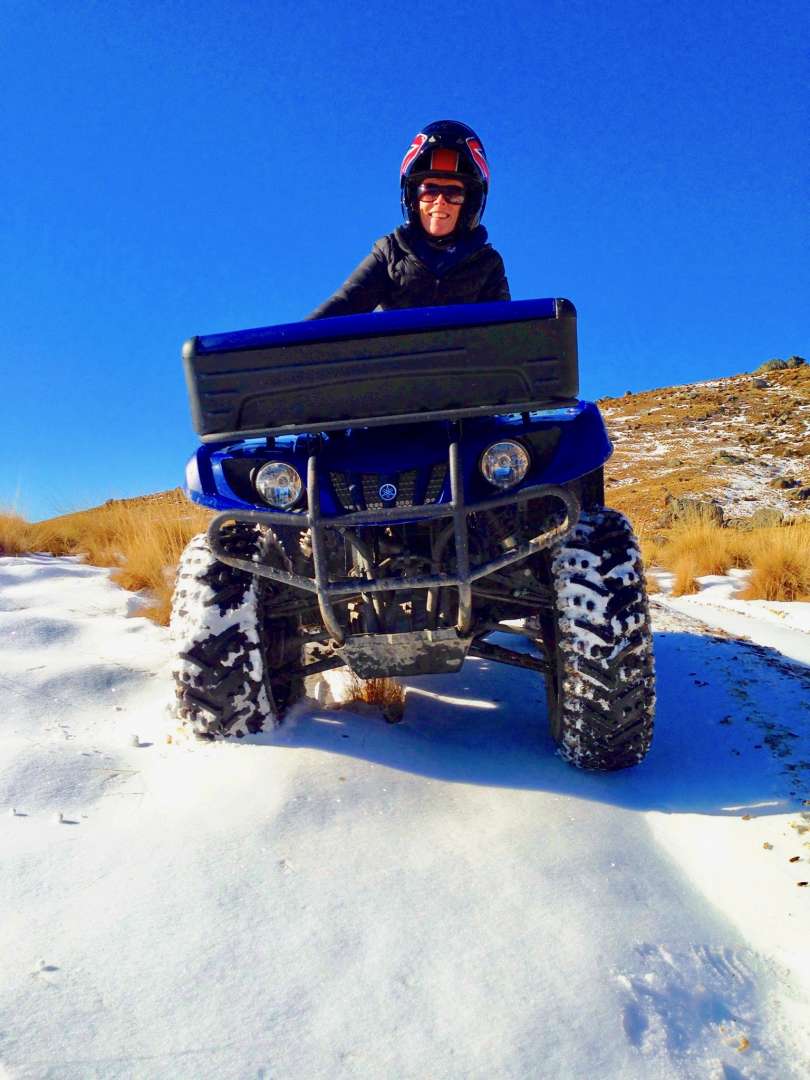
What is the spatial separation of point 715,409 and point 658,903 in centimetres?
3043

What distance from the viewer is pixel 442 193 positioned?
382cm

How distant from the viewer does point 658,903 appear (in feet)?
6.55

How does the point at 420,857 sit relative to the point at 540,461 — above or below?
below

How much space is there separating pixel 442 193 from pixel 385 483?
190cm

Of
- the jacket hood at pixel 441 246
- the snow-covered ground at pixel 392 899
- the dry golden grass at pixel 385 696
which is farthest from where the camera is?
the jacket hood at pixel 441 246

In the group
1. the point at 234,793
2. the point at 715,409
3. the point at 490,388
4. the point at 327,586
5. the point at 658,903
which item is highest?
the point at 715,409

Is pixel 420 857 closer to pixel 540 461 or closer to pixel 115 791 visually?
pixel 115 791

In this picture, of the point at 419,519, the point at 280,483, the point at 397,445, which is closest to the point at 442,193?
the point at 397,445

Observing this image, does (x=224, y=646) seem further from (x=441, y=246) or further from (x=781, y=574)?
(x=781, y=574)

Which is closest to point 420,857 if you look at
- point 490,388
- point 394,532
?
point 394,532

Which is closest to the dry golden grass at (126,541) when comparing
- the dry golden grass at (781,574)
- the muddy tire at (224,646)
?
the muddy tire at (224,646)

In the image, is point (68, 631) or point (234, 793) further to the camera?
point (68, 631)

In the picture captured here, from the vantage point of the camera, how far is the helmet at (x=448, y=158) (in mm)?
3795

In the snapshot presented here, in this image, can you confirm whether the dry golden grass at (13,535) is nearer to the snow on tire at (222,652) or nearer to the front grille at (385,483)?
the snow on tire at (222,652)
